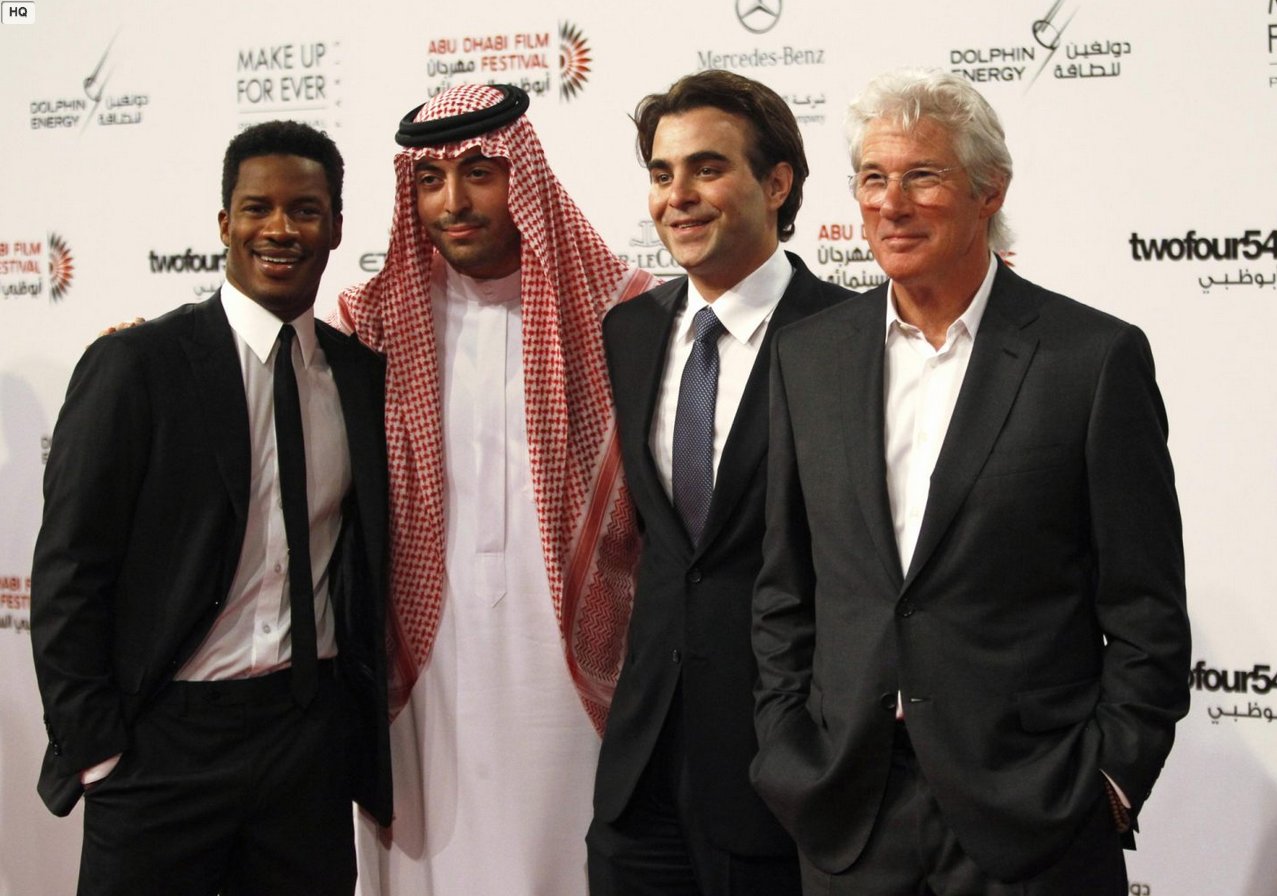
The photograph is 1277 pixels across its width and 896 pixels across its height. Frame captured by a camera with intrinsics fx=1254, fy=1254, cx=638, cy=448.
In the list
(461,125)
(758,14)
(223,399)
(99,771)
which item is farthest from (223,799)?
(758,14)

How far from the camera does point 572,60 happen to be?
339 centimetres

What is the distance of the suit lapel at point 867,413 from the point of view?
177cm

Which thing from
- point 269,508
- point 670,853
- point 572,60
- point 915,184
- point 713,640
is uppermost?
point 572,60

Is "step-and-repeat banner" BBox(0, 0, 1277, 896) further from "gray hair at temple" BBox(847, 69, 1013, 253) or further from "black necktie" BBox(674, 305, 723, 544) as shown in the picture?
"gray hair at temple" BBox(847, 69, 1013, 253)

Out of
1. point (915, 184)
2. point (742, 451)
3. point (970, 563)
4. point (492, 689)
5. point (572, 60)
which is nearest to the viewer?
point (970, 563)

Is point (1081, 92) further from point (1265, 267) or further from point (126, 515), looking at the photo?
point (126, 515)

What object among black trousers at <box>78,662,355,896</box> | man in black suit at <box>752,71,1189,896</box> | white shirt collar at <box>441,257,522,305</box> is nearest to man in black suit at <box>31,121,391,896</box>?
black trousers at <box>78,662,355,896</box>

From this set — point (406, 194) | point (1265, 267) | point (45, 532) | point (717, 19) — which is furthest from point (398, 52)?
point (1265, 267)

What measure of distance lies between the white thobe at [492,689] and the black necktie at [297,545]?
0.93ft

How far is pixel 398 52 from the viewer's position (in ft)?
11.5

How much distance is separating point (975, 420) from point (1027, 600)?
26 cm

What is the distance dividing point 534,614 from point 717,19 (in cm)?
171

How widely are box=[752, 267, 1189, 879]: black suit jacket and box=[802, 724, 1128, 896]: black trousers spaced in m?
0.03

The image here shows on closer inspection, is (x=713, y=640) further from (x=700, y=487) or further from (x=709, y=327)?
(x=709, y=327)
